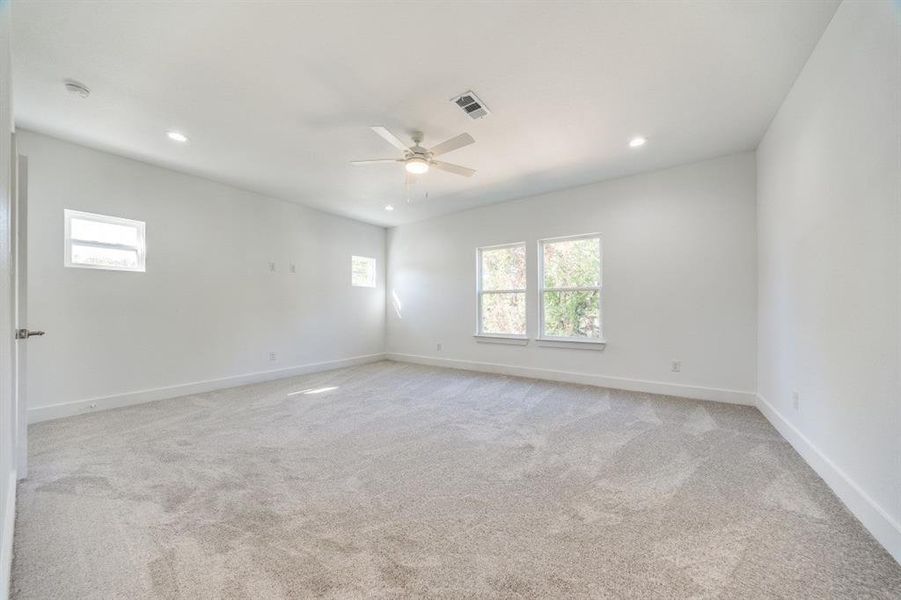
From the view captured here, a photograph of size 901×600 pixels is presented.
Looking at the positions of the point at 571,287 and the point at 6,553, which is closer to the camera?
the point at 6,553

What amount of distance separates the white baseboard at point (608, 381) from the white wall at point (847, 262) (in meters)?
0.91

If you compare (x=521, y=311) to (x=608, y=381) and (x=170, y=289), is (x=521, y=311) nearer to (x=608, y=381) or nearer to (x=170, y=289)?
Result: (x=608, y=381)

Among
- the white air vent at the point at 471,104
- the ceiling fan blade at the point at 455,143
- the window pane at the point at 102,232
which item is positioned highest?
the white air vent at the point at 471,104

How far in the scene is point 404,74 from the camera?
2.39m

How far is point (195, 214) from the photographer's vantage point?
430cm

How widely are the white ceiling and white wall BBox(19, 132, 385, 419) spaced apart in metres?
0.47

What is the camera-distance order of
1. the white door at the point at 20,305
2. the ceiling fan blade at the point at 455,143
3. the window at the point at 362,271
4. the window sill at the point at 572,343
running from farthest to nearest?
the window at the point at 362,271, the window sill at the point at 572,343, the ceiling fan blade at the point at 455,143, the white door at the point at 20,305

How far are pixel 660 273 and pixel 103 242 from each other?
620 cm

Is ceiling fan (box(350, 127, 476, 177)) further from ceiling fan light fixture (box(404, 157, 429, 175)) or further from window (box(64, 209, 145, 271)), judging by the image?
window (box(64, 209, 145, 271))

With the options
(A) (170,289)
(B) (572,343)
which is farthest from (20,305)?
(B) (572,343)

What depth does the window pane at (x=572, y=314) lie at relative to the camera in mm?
4703

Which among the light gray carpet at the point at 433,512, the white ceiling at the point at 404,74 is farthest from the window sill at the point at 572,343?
the white ceiling at the point at 404,74

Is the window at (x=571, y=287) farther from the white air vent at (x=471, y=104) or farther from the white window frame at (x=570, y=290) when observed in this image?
the white air vent at (x=471, y=104)

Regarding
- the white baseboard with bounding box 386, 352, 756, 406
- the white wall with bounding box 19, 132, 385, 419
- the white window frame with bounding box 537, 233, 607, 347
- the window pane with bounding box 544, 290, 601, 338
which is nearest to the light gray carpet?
the white baseboard with bounding box 386, 352, 756, 406
